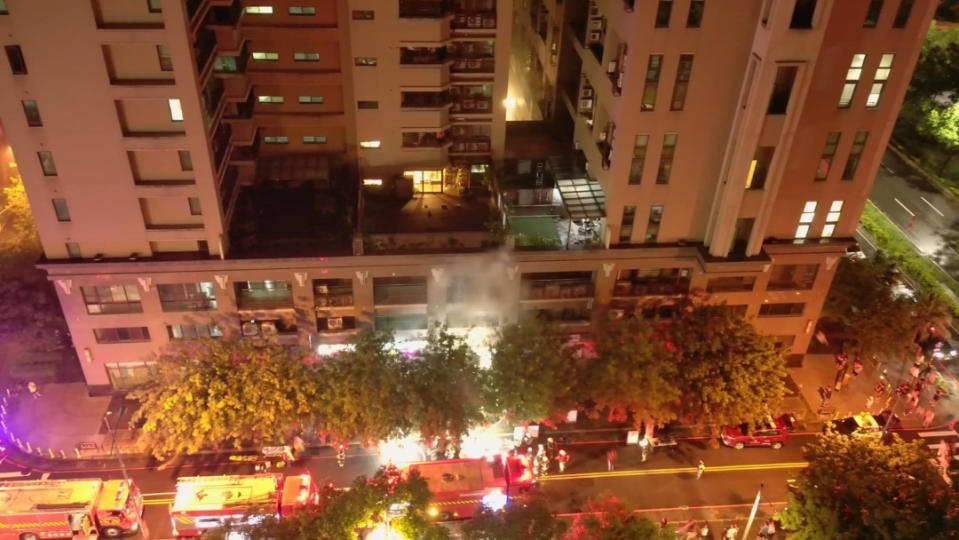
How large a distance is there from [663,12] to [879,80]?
549 inches

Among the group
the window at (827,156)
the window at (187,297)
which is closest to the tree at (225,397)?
the window at (187,297)

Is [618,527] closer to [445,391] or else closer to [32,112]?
[445,391]

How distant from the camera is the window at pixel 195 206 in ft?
161

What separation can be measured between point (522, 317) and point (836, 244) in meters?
21.7

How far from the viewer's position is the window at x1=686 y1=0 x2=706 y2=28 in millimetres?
45219

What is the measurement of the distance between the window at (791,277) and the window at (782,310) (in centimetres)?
165

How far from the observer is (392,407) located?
4709 centimetres

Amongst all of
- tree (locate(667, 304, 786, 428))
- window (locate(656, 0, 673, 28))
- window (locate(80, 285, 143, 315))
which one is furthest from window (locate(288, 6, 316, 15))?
tree (locate(667, 304, 786, 428))

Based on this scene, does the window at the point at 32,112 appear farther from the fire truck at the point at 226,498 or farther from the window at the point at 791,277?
the window at the point at 791,277

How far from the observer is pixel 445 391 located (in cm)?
4753

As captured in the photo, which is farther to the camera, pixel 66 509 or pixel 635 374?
pixel 635 374

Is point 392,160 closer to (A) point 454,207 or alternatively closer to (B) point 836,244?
(A) point 454,207

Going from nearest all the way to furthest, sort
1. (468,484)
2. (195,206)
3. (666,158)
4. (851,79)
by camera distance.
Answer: (468,484) → (851,79) → (195,206) → (666,158)

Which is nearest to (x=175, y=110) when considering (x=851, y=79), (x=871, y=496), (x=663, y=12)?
(x=663, y=12)
